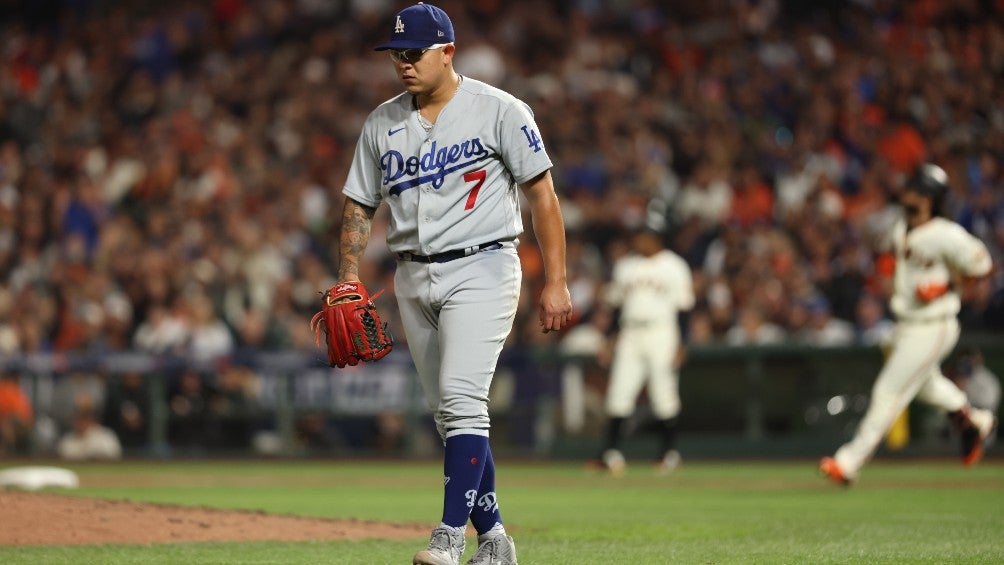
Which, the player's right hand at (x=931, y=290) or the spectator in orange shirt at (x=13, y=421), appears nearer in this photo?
the player's right hand at (x=931, y=290)

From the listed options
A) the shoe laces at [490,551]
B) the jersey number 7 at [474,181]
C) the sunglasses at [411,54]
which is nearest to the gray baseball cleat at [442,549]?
the shoe laces at [490,551]

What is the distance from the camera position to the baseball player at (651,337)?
45.5 feet

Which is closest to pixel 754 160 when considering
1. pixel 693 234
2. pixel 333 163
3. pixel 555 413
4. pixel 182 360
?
pixel 693 234

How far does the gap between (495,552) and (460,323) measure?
92 cm

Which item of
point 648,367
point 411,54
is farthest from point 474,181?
point 648,367

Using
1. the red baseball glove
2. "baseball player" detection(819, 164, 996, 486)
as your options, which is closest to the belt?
the red baseball glove

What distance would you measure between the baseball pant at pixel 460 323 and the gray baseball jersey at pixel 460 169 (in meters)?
0.10

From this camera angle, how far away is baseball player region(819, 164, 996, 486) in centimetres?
1035

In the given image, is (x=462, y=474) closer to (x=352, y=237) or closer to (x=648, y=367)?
(x=352, y=237)

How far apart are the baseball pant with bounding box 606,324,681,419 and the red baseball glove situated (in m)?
8.24

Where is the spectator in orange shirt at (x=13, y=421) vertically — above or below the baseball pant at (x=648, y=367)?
below

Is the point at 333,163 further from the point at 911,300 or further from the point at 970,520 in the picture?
the point at 970,520

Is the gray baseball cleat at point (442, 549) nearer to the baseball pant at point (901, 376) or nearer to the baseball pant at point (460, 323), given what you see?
the baseball pant at point (460, 323)

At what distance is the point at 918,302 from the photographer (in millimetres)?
10523
